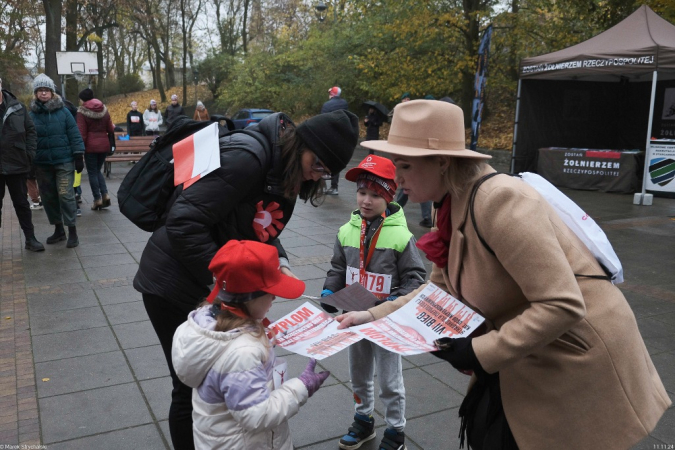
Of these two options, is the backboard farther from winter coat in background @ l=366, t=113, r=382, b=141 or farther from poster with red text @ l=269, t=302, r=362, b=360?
poster with red text @ l=269, t=302, r=362, b=360

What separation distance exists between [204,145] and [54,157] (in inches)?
243

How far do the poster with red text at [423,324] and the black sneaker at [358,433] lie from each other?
1358mm

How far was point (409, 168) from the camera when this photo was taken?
1.97 m

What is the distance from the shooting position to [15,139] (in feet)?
23.4

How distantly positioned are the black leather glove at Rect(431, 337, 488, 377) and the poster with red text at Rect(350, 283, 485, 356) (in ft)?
0.09

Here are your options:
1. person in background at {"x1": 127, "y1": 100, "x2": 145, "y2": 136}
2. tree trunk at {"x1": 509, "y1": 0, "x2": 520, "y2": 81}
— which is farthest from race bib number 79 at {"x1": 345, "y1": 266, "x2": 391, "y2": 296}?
person in background at {"x1": 127, "y1": 100, "x2": 145, "y2": 136}

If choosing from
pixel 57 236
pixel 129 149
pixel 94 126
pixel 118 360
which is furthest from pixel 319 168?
pixel 129 149

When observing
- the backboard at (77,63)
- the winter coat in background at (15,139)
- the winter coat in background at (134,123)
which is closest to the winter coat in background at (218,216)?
the winter coat in background at (15,139)

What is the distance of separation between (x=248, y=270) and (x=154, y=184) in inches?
31.7

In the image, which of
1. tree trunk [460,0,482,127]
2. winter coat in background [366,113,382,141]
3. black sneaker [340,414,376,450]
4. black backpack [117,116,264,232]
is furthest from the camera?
tree trunk [460,0,482,127]

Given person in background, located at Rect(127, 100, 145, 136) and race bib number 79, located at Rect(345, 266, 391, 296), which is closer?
race bib number 79, located at Rect(345, 266, 391, 296)

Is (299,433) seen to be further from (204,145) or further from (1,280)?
(1,280)

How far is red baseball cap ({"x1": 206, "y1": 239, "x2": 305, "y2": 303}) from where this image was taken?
6.50 ft

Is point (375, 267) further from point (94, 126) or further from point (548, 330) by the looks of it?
point (94, 126)
